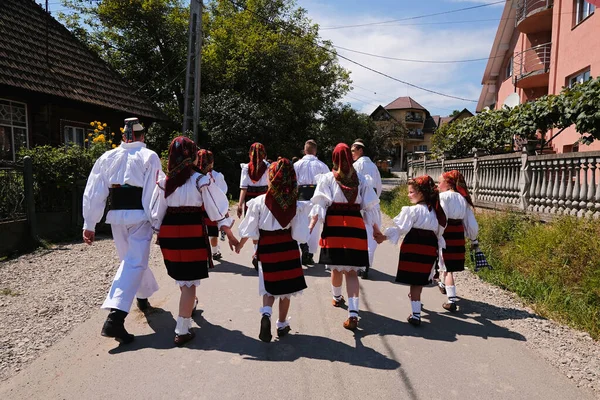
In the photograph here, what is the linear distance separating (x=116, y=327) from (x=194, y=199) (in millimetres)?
1397

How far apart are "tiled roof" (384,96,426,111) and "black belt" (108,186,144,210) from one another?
69.8 metres

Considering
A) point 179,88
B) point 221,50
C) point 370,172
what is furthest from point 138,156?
point 179,88

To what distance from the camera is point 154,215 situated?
4.31 m

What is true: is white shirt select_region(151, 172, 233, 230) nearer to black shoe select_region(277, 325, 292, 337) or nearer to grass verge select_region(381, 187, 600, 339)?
black shoe select_region(277, 325, 292, 337)

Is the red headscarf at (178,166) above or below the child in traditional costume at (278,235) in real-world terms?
above

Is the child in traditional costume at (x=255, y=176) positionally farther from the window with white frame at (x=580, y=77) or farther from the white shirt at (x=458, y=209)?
the window with white frame at (x=580, y=77)

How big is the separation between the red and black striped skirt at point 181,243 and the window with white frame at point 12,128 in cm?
1024

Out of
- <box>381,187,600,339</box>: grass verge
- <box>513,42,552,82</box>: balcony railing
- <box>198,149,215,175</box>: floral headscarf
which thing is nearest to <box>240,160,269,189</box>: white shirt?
<box>198,149,215,175</box>: floral headscarf

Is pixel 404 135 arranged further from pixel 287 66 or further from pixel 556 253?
pixel 556 253

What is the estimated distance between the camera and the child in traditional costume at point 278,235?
4.25m

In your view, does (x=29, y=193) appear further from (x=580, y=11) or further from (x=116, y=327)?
(x=580, y=11)

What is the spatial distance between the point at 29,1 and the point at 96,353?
599 inches

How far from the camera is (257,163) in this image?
7176 millimetres

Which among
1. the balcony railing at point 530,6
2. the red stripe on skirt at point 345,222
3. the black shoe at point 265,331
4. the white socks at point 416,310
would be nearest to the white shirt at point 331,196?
the red stripe on skirt at point 345,222
